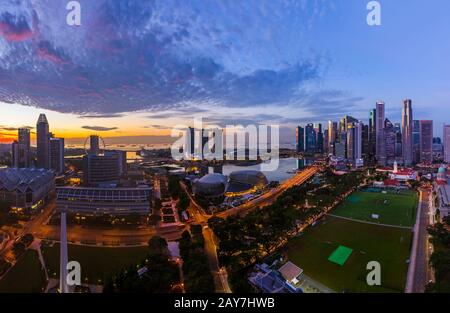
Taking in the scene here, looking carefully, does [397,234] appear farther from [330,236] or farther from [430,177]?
[430,177]

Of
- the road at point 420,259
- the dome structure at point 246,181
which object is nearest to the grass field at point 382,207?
the road at point 420,259

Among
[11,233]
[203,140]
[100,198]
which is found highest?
[203,140]

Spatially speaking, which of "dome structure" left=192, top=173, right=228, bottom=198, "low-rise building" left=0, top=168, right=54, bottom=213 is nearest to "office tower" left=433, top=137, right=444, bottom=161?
"dome structure" left=192, top=173, right=228, bottom=198

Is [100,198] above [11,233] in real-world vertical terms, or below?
above

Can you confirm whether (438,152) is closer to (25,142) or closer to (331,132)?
(331,132)

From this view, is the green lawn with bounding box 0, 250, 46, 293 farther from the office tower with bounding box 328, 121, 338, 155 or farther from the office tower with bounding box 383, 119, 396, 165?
the office tower with bounding box 328, 121, 338, 155

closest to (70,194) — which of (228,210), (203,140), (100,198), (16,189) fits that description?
(100,198)

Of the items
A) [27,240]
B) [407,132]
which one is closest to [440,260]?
[27,240]

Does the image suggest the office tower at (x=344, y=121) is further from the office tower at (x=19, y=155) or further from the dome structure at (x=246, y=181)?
the office tower at (x=19, y=155)
